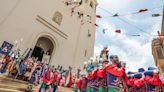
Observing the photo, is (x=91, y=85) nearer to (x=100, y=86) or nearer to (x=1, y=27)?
(x=100, y=86)

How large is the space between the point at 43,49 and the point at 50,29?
185 cm

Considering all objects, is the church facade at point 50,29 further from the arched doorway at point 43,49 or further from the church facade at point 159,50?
the church facade at point 159,50

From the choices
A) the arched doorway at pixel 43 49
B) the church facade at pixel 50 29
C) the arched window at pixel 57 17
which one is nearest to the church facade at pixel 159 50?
the church facade at pixel 50 29

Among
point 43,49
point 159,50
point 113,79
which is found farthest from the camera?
point 159,50

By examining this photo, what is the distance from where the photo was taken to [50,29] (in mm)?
12414

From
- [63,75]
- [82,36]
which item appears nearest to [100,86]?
[63,75]

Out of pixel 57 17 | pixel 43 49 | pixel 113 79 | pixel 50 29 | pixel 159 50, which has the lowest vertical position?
pixel 113 79

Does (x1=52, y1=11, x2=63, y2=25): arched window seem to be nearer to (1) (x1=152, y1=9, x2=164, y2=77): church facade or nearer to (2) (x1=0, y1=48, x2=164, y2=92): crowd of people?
(2) (x1=0, y1=48, x2=164, y2=92): crowd of people

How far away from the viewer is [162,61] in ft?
51.8

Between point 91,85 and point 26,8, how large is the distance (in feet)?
30.9

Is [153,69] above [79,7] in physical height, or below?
below

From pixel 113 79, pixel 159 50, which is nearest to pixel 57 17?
pixel 159 50

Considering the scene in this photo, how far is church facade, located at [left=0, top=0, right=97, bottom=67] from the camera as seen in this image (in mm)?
9711

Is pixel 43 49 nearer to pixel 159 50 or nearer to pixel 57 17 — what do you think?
pixel 57 17
